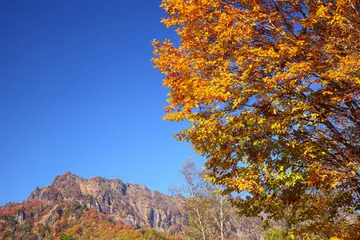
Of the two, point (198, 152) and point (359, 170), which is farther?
point (198, 152)

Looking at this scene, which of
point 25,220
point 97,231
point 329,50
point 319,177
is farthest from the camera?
point 25,220

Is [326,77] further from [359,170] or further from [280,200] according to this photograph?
[280,200]

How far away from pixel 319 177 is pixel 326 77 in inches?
84.2

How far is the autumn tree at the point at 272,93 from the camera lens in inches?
279

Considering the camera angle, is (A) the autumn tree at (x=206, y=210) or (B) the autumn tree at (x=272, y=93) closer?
(B) the autumn tree at (x=272, y=93)

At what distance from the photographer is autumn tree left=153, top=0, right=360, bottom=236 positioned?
709 cm

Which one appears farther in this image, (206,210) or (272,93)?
(206,210)

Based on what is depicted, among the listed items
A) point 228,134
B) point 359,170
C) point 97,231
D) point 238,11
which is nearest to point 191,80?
point 228,134

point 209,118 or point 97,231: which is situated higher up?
point 97,231

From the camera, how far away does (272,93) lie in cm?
714

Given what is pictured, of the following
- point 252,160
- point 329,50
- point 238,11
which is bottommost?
point 252,160

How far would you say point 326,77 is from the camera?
6.95 meters

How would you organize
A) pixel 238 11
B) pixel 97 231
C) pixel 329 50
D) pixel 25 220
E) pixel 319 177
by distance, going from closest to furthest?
pixel 329 50
pixel 319 177
pixel 238 11
pixel 97 231
pixel 25 220

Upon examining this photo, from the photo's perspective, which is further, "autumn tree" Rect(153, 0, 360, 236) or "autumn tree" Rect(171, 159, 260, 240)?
"autumn tree" Rect(171, 159, 260, 240)
